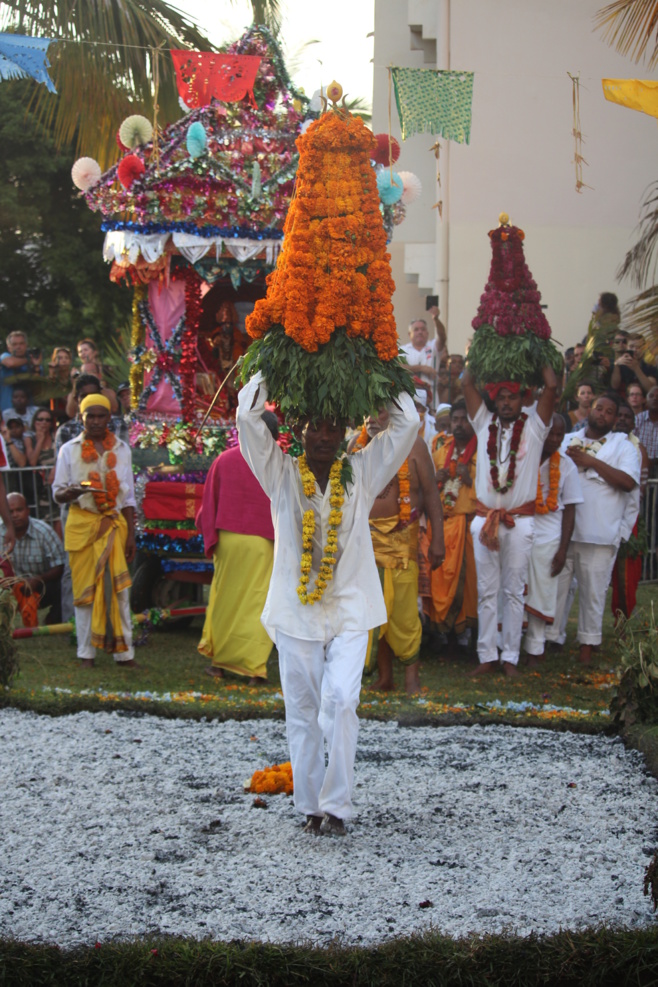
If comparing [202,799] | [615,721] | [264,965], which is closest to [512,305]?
[615,721]

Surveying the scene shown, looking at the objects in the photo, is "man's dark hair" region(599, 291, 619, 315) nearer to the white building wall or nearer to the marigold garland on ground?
the white building wall

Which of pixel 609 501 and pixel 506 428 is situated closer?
pixel 506 428

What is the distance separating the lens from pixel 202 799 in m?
5.28

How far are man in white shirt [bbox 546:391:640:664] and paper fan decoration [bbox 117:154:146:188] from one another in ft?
15.9

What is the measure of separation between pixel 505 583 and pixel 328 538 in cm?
387

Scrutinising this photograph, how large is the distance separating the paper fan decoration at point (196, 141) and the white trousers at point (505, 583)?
461 centimetres

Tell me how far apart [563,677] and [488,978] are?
5.01 m

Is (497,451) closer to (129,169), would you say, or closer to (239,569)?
(239,569)

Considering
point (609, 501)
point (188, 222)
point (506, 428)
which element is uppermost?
point (188, 222)

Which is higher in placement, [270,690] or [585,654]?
[585,654]

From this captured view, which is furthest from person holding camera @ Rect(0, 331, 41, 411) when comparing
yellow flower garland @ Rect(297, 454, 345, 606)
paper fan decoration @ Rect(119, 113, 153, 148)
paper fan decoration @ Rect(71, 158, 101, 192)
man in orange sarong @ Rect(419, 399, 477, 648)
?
yellow flower garland @ Rect(297, 454, 345, 606)

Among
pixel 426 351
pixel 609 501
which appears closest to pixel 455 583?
pixel 609 501

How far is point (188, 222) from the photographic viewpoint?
1048 centimetres

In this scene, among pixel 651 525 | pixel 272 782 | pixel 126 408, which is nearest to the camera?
pixel 272 782
